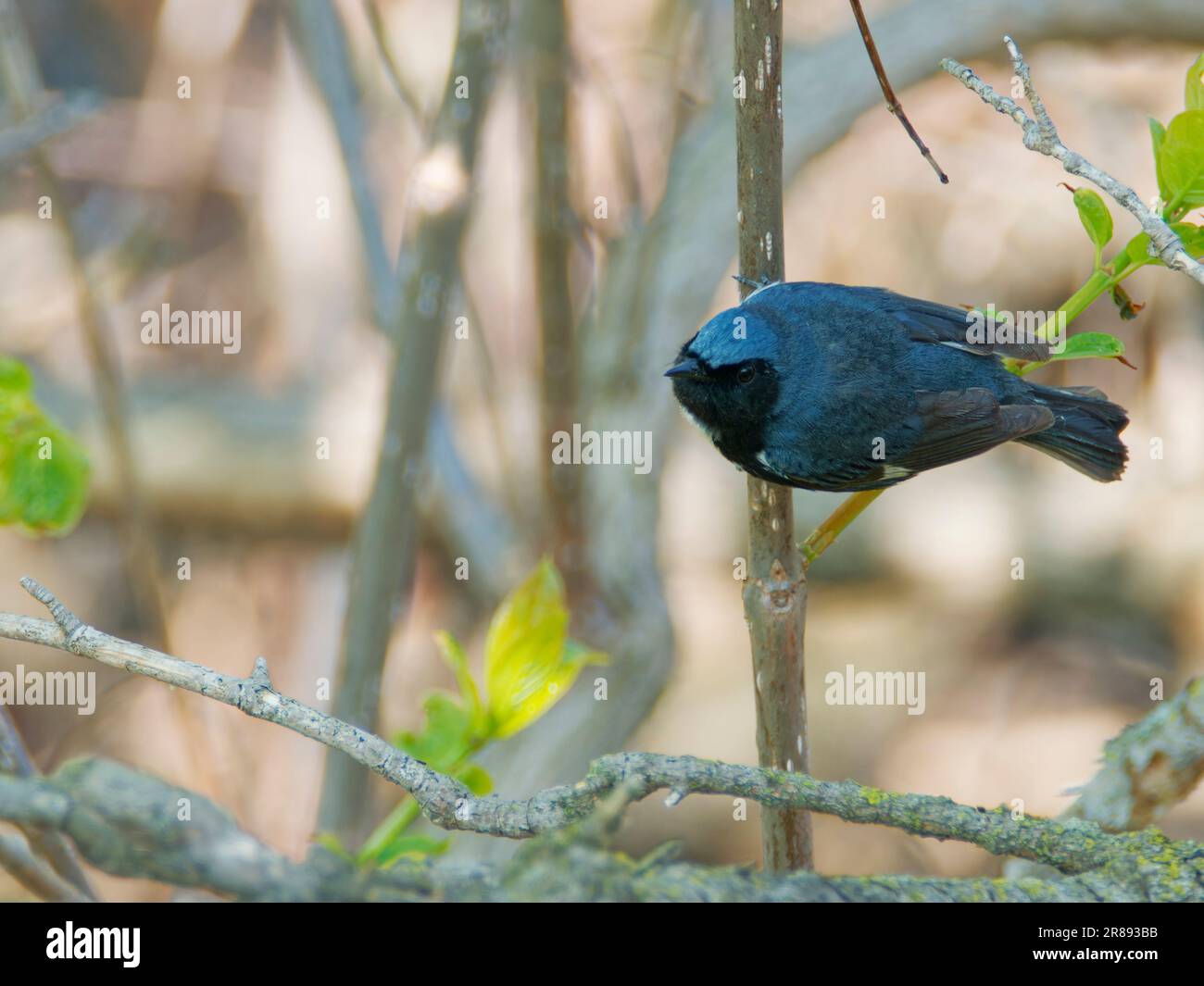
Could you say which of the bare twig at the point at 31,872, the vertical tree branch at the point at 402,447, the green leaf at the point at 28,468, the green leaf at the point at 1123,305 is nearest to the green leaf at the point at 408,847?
the bare twig at the point at 31,872

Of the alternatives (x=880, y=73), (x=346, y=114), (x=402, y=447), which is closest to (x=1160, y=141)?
(x=880, y=73)

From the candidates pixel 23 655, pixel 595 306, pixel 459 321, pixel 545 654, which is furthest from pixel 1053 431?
pixel 23 655

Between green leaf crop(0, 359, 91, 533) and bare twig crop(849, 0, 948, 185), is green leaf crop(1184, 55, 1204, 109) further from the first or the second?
green leaf crop(0, 359, 91, 533)

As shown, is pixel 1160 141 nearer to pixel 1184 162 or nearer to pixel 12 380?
pixel 1184 162

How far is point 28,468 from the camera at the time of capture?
186 cm

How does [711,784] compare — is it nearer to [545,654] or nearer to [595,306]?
[545,654]

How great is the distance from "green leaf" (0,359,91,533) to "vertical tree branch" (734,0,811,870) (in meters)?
1.12

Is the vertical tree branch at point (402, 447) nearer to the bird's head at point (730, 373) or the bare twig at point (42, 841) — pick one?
the bird's head at point (730, 373)

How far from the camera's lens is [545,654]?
2100 millimetres

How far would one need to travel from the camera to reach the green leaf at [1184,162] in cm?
168

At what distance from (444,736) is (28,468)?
2.71 feet

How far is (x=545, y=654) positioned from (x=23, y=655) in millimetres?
4287

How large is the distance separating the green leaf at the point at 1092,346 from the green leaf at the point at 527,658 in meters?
0.95
